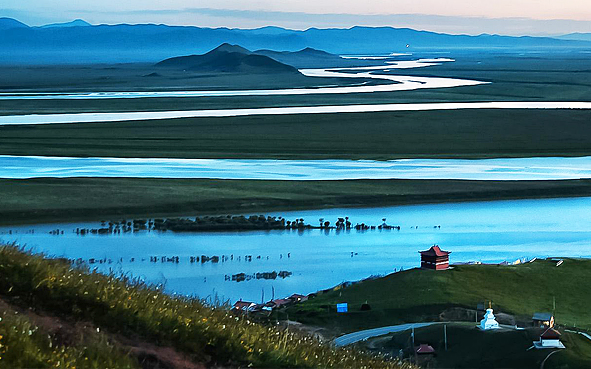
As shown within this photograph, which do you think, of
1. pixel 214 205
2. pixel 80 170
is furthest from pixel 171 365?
pixel 80 170

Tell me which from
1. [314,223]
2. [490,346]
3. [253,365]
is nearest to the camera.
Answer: [253,365]

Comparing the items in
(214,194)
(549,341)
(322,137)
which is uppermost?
(549,341)

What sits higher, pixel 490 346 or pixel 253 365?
pixel 253 365

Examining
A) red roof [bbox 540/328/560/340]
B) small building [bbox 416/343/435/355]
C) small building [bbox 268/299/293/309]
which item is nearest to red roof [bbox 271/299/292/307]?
small building [bbox 268/299/293/309]

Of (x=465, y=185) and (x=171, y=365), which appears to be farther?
(x=465, y=185)

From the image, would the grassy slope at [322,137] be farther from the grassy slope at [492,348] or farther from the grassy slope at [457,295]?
the grassy slope at [492,348]

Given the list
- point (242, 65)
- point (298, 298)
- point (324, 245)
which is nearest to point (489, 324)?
point (298, 298)

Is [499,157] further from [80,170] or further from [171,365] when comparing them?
[171,365]

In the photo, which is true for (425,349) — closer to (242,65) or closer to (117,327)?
(117,327)
